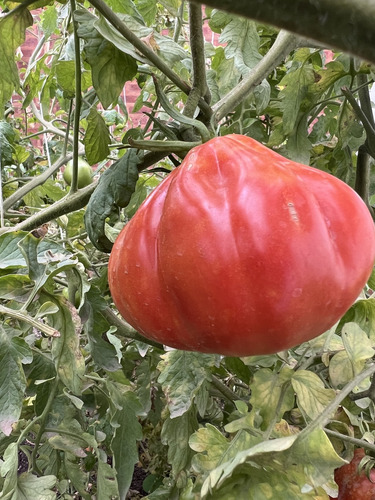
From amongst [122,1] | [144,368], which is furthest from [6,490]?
[122,1]

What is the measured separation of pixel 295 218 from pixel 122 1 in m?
0.37

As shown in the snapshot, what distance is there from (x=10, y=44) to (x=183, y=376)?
0.42 meters

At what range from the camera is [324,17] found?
0.32ft

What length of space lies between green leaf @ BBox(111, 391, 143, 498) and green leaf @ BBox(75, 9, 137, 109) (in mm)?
429

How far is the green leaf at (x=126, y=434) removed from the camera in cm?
73

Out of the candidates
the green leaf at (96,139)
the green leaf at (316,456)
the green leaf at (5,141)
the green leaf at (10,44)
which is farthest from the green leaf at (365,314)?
the green leaf at (5,141)

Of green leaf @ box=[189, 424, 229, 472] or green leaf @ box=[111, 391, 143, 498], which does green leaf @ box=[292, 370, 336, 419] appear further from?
green leaf @ box=[111, 391, 143, 498]

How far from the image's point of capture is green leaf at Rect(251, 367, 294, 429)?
49cm

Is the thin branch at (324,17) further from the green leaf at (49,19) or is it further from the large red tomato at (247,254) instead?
the green leaf at (49,19)

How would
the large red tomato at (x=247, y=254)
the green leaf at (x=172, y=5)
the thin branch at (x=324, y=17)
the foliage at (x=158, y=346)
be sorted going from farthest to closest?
the green leaf at (x=172, y=5)
the foliage at (x=158, y=346)
the large red tomato at (x=247, y=254)
the thin branch at (x=324, y=17)

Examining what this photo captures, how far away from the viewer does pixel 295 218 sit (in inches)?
12.1

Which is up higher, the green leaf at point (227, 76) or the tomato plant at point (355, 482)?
the green leaf at point (227, 76)

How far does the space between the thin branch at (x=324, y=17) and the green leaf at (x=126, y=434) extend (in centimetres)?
69

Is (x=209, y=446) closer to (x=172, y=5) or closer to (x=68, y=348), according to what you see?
(x=68, y=348)
